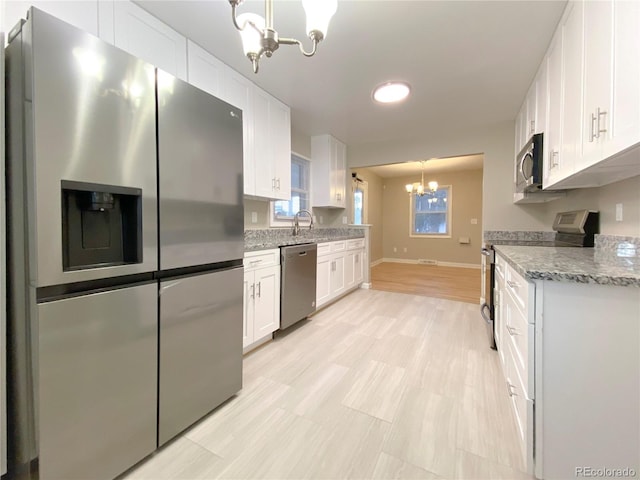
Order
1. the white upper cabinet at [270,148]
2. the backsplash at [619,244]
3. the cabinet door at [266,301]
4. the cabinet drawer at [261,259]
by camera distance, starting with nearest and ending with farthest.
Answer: the backsplash at [619,244] → the cabinet drawer at [261,259] → the cabinet door at [266,301] → the white upper cabinet at [270,148]

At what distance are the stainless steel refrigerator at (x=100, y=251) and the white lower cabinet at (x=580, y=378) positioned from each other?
1513mm

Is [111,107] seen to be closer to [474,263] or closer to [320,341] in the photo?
[320,341]

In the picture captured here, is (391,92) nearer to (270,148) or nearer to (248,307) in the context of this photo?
(270,148)

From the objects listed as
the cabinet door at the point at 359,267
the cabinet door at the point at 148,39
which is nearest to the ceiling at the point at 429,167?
the cabinet door at the point at 359,267

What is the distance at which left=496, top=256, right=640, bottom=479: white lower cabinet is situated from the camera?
0.99 m

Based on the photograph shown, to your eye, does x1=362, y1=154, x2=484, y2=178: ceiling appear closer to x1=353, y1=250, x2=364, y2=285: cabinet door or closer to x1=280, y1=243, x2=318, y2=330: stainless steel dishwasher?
x1=353, y1=250, x2=364, y2=285: cabinet door

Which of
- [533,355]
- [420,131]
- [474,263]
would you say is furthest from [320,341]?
[474,263]

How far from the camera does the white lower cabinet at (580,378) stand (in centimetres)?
99

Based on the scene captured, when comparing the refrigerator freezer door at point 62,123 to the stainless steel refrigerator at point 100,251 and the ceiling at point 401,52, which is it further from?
the ceiling at point 401,52

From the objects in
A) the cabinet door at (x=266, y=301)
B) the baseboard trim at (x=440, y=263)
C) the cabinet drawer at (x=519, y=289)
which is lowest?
the baseboard trim at (x=440, y=263)

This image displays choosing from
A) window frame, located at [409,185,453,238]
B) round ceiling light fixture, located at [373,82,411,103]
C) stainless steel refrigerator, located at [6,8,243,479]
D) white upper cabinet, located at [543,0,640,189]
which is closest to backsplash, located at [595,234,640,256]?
white upper cabinet, located at [543,0,640,189]

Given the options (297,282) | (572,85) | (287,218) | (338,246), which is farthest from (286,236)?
(572,85)

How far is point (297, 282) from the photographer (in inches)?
108

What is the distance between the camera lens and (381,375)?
1954mm
